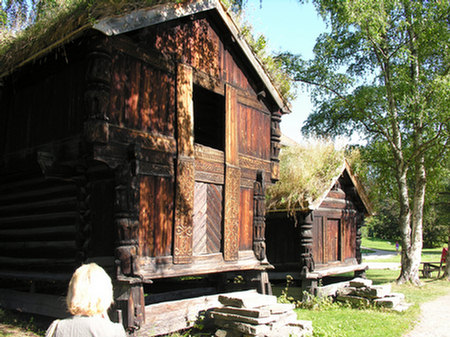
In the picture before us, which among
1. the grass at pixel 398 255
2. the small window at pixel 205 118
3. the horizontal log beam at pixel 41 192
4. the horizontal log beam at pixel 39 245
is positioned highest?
the small window at pixel 205 118

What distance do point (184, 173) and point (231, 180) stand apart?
156 cm

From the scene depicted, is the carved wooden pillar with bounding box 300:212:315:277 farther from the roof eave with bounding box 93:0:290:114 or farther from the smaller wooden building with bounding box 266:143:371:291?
the roof eave with bounding box 93:0:290:114

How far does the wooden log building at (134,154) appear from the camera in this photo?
7.25 m

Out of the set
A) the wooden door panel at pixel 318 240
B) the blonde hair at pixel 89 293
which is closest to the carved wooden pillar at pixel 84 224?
the blonde hair at pixel 89 293

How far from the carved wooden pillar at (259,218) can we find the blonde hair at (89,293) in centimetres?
765

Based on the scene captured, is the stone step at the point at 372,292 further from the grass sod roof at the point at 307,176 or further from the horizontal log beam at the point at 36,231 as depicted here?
the horizontal log beam at the point at 36,231

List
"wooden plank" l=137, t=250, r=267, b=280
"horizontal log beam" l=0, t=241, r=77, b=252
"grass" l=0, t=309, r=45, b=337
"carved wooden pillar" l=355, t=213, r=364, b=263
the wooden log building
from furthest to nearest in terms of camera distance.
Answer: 1. "carved wooden pillar" l=355, t=213, r=364, b=263
2. "horizontal log beam" l=0, t=241, r=77, b=252
3. "grass" l=0, t=309, r=45, b=337
4. "wooden plank" l=137, t=250, r=267, b=280
5. the wooden log building

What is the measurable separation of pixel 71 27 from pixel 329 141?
30.6 feet

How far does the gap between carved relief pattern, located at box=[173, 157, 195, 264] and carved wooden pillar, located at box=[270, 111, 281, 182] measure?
3101mm

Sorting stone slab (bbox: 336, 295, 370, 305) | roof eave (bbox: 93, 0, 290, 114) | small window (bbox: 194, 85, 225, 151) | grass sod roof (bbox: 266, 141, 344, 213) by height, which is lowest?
stone slab (bbox: 336, 295, 370, 305)

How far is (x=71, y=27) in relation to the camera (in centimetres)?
722

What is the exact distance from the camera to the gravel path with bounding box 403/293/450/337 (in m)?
9.75

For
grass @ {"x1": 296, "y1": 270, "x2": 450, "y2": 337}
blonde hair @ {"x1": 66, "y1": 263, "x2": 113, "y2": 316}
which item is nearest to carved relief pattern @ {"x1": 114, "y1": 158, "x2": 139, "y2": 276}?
grass @ {"x1": 296, "y1": 270, "x2": 450, "y2": 337}

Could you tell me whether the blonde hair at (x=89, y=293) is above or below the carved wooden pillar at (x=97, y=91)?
below
